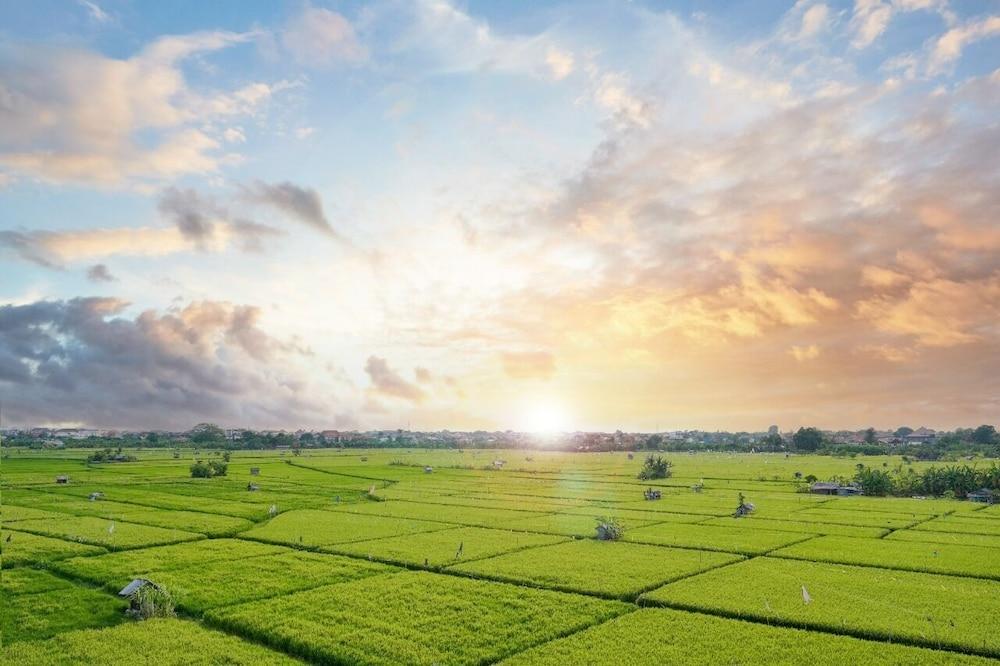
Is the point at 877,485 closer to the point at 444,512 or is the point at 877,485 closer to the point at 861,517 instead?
the point at 861,517

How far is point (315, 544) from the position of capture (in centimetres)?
3741

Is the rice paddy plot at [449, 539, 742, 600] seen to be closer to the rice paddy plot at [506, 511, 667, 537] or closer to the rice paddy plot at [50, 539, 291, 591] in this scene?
the rice paddy plot at [506, 511, 667, 537]

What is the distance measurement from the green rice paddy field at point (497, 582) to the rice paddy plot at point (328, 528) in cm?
28

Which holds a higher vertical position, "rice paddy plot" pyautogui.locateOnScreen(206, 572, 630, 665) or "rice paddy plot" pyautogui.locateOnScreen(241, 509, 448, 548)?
"rice paddy plot" pyautogui.locateOnScreen(241, 509, 448, 548)

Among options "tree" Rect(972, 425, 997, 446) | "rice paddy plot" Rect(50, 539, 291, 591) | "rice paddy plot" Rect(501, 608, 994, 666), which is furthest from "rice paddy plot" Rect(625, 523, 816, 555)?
"tree" Rect(972, 425, 997, 446)

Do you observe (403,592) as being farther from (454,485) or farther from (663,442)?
(663,442)

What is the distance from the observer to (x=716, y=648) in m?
20.9

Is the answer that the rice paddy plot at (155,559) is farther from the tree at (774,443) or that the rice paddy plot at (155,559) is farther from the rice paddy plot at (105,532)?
the tree at (774,443)

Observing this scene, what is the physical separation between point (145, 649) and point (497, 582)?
13403 millimetres

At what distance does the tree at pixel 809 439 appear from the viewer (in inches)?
5891

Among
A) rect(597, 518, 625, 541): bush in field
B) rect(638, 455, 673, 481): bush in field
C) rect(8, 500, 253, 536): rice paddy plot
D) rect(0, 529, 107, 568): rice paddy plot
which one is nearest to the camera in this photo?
rect(0, 529, 107, 568): rice paddy plot

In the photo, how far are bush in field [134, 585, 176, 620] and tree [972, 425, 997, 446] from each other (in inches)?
7263

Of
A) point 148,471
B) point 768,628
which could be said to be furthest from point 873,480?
point 148,471

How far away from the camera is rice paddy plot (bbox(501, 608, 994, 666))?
19.8 metres
